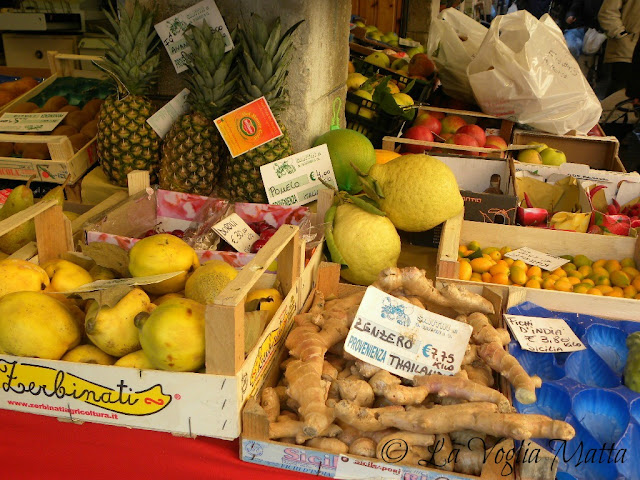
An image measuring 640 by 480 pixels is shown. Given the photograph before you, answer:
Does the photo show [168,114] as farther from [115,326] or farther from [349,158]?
[115,326]

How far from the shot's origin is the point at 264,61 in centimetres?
234

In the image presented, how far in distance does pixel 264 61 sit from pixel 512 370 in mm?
1585

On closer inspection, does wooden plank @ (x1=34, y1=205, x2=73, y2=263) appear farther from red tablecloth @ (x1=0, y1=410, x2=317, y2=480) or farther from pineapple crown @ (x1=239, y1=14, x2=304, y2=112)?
pineapple crown @ (x1=239, y1=14, x2=304, y2=112)

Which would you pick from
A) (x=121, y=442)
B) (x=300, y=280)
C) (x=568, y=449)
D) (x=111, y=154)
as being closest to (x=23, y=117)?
(x=111, y=154)

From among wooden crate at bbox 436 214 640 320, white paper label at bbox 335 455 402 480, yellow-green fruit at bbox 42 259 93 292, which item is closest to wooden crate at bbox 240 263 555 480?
white paper label at bbox 335 455 402 480

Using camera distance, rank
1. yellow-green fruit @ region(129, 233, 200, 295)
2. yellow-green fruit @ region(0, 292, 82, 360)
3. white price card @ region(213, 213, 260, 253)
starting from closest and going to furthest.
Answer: yellow-green fruit @ region(0, 292, 82, 360) < yellow-green fruit @ region(129, 233, 200, 295) < white price card @ region(213, 213, 260, 253)

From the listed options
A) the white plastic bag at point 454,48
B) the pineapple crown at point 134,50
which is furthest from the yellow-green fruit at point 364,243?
the white plastic bag at point 454,48

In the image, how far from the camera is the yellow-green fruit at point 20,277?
1417 mm

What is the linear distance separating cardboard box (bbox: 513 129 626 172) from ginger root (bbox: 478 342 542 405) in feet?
8.55

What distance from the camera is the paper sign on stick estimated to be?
7.72ft

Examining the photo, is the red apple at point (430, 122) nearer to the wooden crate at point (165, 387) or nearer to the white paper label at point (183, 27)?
the white paper label at point (183, 27)

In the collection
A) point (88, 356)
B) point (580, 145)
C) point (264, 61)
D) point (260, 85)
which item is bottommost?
point (580, 145)

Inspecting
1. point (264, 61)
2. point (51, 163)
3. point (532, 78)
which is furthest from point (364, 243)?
point (532, 78)

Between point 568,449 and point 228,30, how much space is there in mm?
2164
